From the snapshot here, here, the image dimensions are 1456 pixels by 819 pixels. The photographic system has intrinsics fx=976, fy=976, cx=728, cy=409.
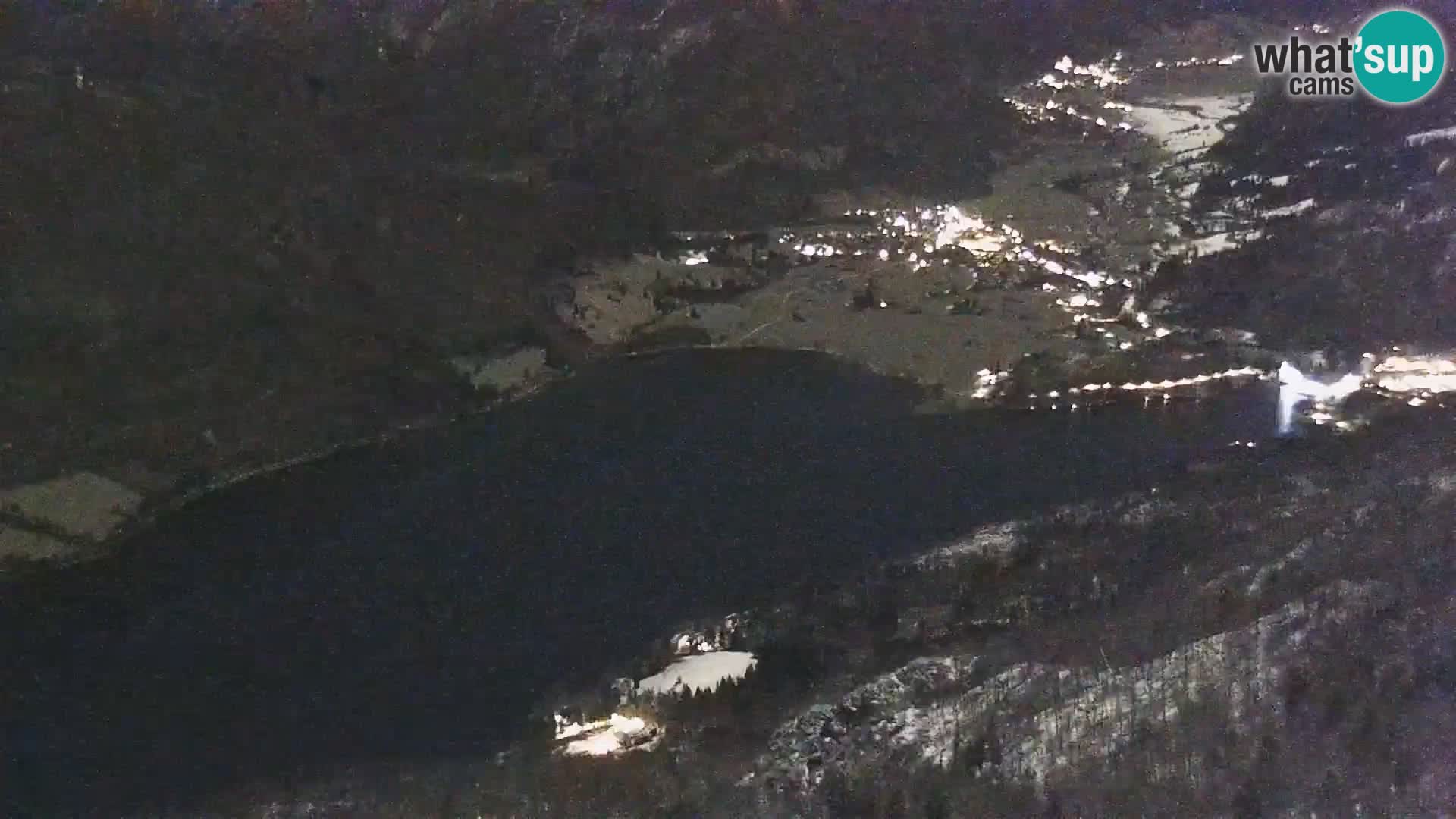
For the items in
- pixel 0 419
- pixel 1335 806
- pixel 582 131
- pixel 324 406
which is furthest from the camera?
pixel 582 131

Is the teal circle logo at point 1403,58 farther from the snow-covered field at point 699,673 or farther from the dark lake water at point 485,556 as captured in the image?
the snow-covered field at point 699,673

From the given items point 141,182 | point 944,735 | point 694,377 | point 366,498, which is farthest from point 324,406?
point 944,735

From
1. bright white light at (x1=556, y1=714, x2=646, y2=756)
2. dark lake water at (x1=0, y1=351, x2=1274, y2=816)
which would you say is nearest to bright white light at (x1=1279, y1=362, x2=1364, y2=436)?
dark lake water at (x1=0, y1=351, x2=1274, y2=816)

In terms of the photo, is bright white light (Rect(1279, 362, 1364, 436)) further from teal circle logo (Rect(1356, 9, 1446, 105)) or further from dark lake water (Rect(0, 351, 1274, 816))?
teal circle logo (Rect(1356, 9, 1446, 105))

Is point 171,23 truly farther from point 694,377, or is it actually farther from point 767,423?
point 767,423

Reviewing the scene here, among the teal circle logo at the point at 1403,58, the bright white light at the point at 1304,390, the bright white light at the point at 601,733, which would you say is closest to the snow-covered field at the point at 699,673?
the bright white light at the point at 601,733
